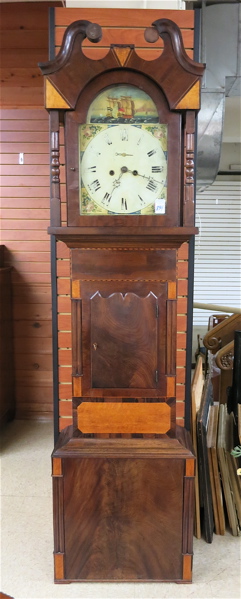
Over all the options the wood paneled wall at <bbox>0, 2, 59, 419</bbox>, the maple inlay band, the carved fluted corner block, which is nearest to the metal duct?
the wood paneled wall at <bbox>0, 2, 59, 419</bbox>

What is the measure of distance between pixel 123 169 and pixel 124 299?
499 mm

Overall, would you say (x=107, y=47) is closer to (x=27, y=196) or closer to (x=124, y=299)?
(x=124, y=299)

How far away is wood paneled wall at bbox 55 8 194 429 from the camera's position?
5.77ft

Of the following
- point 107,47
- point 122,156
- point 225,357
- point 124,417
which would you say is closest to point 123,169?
point 122,156

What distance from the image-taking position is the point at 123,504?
1.67 metres

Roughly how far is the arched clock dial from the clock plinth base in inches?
37.0

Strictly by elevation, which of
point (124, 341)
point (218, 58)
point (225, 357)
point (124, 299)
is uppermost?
point (218, 58)

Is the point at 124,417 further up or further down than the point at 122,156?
further down

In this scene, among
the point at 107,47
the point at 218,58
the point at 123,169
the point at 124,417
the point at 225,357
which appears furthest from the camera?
the point at 225,357

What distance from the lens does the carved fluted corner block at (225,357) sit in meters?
3.01

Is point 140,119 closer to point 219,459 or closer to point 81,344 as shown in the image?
point 81,344

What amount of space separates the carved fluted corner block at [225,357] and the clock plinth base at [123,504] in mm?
1399

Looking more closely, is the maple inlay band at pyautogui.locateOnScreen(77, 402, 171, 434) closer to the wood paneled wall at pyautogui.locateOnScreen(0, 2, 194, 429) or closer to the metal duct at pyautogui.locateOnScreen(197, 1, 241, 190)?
the wood paneled wall at pyautogui.locateOnScreen(0, 2, 194, 429)

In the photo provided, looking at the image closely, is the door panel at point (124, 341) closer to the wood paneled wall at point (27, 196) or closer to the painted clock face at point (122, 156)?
the painted clock face at point (122, 156)
